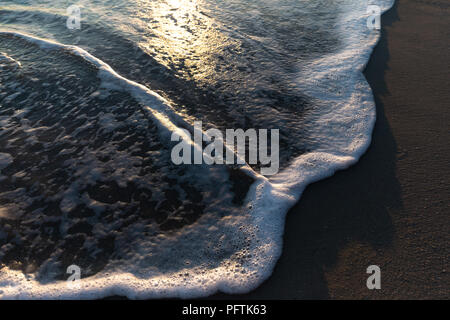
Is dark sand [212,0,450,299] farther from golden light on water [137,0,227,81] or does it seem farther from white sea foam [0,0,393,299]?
golden light on water [137,0,227,81]

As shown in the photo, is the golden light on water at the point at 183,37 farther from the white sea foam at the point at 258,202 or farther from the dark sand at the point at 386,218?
the dark sand at the point at 386,218

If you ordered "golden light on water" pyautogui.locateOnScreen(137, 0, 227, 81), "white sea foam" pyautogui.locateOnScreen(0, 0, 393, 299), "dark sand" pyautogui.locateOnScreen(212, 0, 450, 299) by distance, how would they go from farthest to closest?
"golden light on water" pyautogui.locateOnScreen(137, 0, 227, 81) < "white sea foam" pyautogui.locateOnScreen(0, 0, 393, 299) < "dark sand" pyautogui.locateOnScreen(212, 0, 450, 299)

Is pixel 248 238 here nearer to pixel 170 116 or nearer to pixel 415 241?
pixel 415 241

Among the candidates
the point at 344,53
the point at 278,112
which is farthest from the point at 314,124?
the point at 344,53

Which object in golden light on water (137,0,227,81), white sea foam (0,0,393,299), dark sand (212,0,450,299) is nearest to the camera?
dark sand (212,0,450,299)

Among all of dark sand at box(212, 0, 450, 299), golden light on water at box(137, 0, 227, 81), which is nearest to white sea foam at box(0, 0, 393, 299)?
dark sand at box(212, 0, 450, 299)

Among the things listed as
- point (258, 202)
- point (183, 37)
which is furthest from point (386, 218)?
point (183, 37)

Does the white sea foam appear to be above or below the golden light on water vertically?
below
